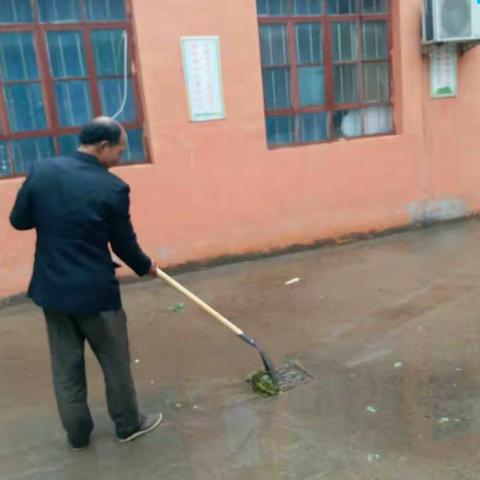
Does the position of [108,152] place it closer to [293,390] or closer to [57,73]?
[293,390]

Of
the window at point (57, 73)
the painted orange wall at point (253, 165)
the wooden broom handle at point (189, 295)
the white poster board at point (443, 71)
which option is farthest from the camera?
the white poster board at point (443, 71)

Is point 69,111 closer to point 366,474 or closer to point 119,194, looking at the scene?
point 119,194

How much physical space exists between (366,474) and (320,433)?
1.28 ft

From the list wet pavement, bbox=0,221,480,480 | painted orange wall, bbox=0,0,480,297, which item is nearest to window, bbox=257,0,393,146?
painted orange wall, bbox=0,0,480,297

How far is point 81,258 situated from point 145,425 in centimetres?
100

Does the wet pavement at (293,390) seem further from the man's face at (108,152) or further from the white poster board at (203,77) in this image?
the white poster board at (203,77)

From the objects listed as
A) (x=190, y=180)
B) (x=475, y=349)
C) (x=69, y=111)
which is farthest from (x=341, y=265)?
(x=69, y=111)

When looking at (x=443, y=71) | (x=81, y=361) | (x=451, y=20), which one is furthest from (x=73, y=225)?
(x=443, y=71)

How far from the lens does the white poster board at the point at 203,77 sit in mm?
5676

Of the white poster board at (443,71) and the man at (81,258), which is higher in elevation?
the white poster board at (443,71)

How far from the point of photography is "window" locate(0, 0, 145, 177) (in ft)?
17.1

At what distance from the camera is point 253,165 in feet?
20.1

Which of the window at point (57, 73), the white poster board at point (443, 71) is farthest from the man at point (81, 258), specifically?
the white poster board at point (443, 71)

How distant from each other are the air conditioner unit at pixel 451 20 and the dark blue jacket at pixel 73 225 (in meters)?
4.91
